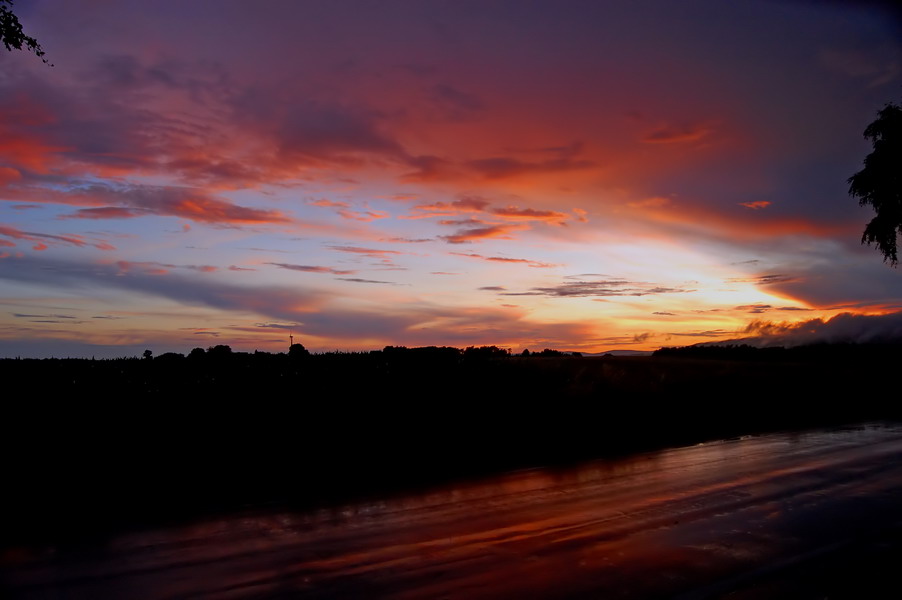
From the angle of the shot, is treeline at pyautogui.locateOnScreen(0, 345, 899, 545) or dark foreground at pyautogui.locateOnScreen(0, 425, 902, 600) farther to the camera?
treeline at pyautogui.locateOnScreen(0, 345, 899, 545)

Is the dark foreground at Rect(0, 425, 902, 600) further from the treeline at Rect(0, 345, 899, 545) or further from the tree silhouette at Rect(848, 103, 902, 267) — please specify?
the tree silhouette at Rect(848, 103, 902, 267)

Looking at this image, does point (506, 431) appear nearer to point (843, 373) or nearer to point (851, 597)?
point (851, 597)

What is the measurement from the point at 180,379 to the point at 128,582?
7916 millimetres

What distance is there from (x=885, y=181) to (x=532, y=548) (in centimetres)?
2332

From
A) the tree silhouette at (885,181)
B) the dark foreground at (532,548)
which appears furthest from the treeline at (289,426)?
the tree silhouette at (885,181)

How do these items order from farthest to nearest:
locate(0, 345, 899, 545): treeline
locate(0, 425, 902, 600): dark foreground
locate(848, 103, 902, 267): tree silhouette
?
locate(848, 103, 902, 267): tree silhouette → locate(0, 345, 899, 545): treeline → locate(0, 425, 902, 600): dark foreground

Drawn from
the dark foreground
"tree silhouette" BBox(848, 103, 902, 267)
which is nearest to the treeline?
the dark foreground

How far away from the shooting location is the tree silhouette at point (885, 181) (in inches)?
890

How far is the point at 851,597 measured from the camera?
568cm

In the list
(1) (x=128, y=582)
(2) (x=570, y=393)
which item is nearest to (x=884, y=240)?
(2) (x=570, y=393)

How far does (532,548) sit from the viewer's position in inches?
282

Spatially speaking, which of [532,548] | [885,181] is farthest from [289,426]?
[885,181]

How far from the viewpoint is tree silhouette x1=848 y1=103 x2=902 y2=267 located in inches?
890

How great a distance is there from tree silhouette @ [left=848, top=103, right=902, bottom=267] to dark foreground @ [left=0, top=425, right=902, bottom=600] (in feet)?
53.1
